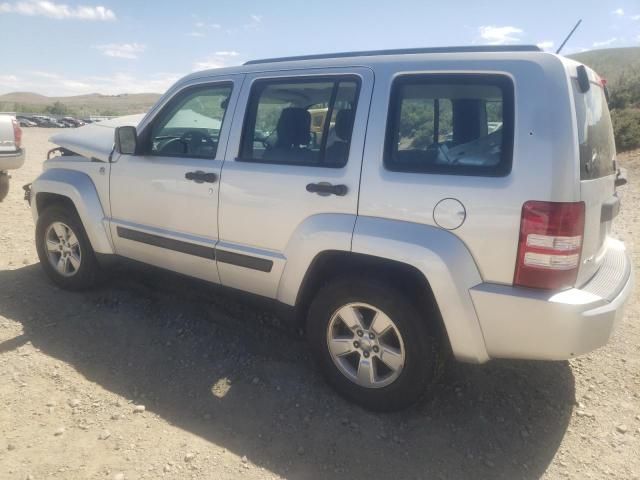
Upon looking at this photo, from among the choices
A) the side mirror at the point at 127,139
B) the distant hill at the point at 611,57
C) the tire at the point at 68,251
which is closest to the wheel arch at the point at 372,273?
the side mirror at the point at 127,139

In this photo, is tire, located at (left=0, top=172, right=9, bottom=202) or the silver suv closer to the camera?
the silver suv

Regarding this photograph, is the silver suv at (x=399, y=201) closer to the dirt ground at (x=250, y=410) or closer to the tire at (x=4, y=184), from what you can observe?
the dirt ground at (x=250, y=410)

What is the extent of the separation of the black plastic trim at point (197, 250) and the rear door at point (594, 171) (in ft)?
5.76

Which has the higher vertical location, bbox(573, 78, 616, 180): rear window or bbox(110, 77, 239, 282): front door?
bbox(573, 78, 616, 180): rear window

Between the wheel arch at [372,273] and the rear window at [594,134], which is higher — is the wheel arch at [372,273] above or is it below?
below

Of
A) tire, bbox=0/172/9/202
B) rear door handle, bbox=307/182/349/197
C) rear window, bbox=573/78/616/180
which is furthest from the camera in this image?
tire, bbox=0/172/9/202

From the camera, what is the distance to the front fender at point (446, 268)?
236 centimetres

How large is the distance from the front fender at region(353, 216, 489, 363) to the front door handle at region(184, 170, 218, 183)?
49.0 inches

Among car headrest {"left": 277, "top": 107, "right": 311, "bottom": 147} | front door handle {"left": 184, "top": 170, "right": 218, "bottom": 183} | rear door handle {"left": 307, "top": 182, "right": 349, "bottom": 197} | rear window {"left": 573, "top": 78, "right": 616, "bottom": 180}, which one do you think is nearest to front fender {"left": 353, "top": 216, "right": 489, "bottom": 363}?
rear door handle {"left": 307, "top": 182, "right": 349, "bottom": 197}

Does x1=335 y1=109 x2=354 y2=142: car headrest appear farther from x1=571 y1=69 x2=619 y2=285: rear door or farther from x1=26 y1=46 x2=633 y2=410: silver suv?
x1=571 y1=69 x2=619 y2=285: rear door

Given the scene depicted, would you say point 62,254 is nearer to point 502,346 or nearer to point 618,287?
point 502,346

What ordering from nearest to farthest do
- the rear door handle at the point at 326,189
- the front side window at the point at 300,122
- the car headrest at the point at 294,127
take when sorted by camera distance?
the rear door handle at the point at 326,189 < the front side window at the point at 300,122 < the car headrest at the point at 294,127

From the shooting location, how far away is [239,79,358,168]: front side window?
110 inches

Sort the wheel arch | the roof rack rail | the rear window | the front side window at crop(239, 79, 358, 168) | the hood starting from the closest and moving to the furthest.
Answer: the rear window
the roof rack rail
the wheel arch
the front side window at crop(239, 79, 358, 168)
the hood
